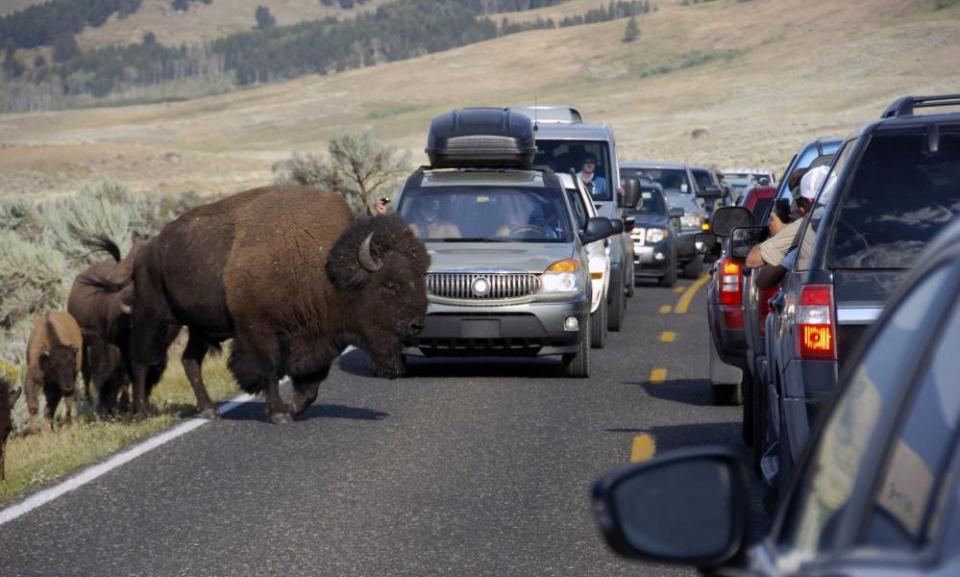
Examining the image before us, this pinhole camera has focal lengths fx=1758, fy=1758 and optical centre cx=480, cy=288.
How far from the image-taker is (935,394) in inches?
106

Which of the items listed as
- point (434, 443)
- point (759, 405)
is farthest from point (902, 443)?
point (434, 443)

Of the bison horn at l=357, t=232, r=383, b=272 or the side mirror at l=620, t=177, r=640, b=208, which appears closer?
the bison horn at l=357, t=232, r=383, b=272

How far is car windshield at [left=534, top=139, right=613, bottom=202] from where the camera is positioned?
2198cm

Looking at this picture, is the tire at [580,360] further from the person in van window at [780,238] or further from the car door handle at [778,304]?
the car door handle at [778,304]

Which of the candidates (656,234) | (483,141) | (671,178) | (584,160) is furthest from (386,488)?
(671,178)

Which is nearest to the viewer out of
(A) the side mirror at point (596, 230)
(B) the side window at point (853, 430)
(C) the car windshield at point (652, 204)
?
(B) the side window at point (853, 430)

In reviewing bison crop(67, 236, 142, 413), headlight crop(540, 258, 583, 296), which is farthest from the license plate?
bison crop(67, 236, 142, 413)

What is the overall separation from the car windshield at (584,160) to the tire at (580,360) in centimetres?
687

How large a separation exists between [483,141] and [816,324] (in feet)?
41.2

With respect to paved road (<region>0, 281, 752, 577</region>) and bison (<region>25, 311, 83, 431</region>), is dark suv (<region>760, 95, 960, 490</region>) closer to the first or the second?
paved road (<region>0, 281, 752, 577</region>)

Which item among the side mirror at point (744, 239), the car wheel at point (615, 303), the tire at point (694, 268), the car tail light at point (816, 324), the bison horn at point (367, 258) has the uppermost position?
the car tail light at point (816, 324)

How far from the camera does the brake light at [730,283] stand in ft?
38.4

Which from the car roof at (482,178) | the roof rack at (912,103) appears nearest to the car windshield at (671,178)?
the car roof at (482,178)

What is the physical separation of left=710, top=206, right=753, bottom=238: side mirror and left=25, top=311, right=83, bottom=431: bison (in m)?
6.51
